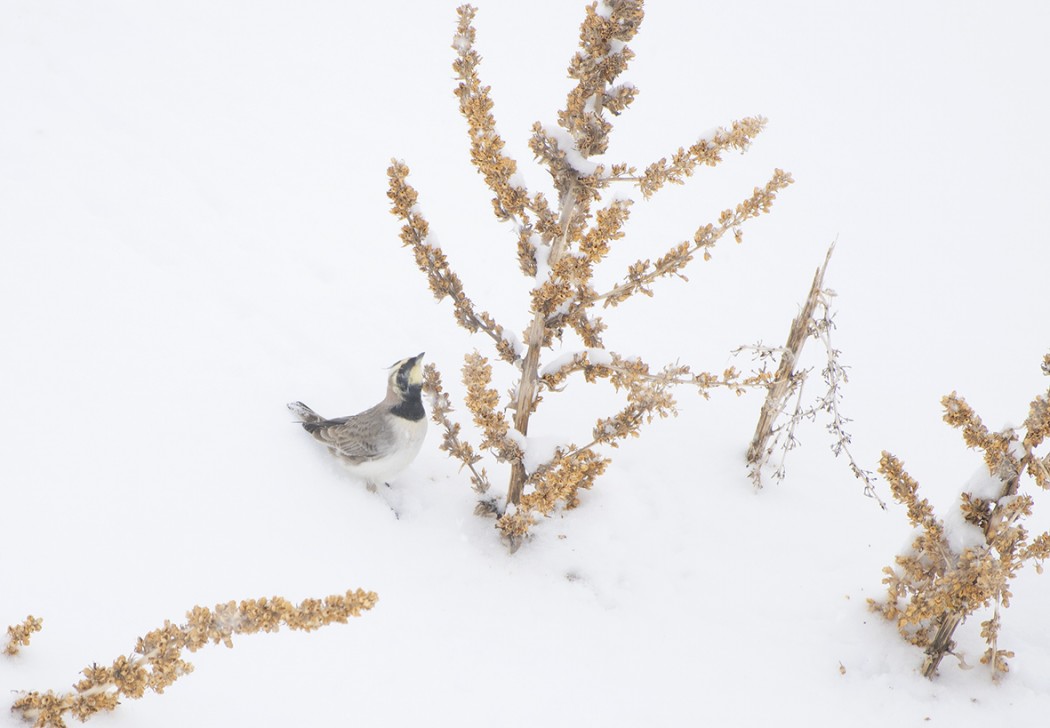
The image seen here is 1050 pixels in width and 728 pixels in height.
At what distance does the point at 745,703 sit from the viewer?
4699 millimetres

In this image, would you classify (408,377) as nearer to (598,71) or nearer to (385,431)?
(385,431)

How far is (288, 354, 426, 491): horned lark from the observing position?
543 cm

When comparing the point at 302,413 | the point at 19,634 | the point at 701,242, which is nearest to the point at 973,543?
the point at 701,242

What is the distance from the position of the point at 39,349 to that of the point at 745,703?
4.51 metres

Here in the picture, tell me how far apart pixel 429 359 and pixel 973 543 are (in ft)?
12.4

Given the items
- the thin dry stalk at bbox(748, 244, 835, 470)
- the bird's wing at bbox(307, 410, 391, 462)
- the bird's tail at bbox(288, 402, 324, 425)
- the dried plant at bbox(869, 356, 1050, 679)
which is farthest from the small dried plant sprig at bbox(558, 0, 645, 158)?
the bird's tail at bbox(288, 402, 324, 425)

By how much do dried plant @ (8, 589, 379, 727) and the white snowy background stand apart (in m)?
0.32

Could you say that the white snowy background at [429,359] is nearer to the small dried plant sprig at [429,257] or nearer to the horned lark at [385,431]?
the horned lark at [385,431]

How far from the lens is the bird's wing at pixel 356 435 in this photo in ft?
17.8

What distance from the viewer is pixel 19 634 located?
11.5ft

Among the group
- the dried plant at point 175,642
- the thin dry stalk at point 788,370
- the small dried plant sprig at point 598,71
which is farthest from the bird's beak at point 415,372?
the dried plant at point 175,642

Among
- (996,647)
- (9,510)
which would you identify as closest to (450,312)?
(9,510)

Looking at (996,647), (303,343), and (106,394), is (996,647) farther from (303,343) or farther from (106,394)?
(106,394)

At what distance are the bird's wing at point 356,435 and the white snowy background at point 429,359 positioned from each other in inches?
6.8
